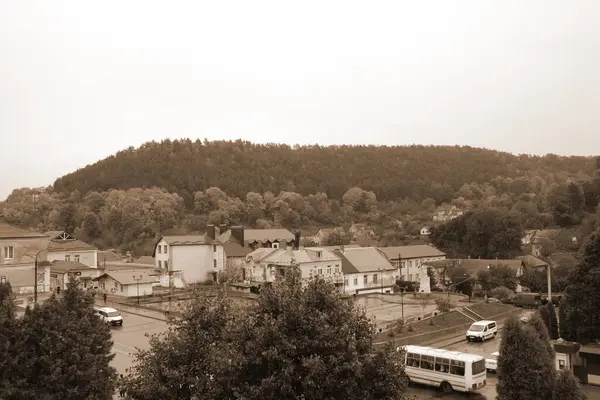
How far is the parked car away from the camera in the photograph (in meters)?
43.7

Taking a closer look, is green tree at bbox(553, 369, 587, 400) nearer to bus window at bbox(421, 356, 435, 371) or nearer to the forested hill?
bus window at bbox(421, 356, 435, 371)

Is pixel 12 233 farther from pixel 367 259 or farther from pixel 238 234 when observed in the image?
pixel 238 234

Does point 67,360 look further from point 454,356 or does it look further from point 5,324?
point 454,356

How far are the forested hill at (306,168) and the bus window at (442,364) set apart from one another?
112312 millimetres

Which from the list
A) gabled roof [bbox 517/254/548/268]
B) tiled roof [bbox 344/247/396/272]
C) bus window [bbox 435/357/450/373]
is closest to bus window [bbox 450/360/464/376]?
bus window [bbox 435/357/450/373]

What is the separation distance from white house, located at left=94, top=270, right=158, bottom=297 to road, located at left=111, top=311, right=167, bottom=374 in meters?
Result: 7.10

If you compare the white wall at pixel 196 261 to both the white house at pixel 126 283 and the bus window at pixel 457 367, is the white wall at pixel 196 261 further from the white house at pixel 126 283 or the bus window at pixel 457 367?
the bus window at pixel 457 367

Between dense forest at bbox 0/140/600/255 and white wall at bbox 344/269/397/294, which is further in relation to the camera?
dense forest at bbox 0/140/600/255

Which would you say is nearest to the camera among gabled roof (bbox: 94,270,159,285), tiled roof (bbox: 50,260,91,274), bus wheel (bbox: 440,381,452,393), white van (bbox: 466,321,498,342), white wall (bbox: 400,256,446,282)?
bus wheel (bbox: 440,381,452,393)

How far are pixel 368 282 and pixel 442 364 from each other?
32.1 metres

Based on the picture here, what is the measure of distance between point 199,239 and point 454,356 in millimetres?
39736

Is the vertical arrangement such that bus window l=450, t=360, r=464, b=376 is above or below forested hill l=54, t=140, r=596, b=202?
below

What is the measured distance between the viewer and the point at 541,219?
93625 millimetres

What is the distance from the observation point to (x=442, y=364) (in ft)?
69.2
